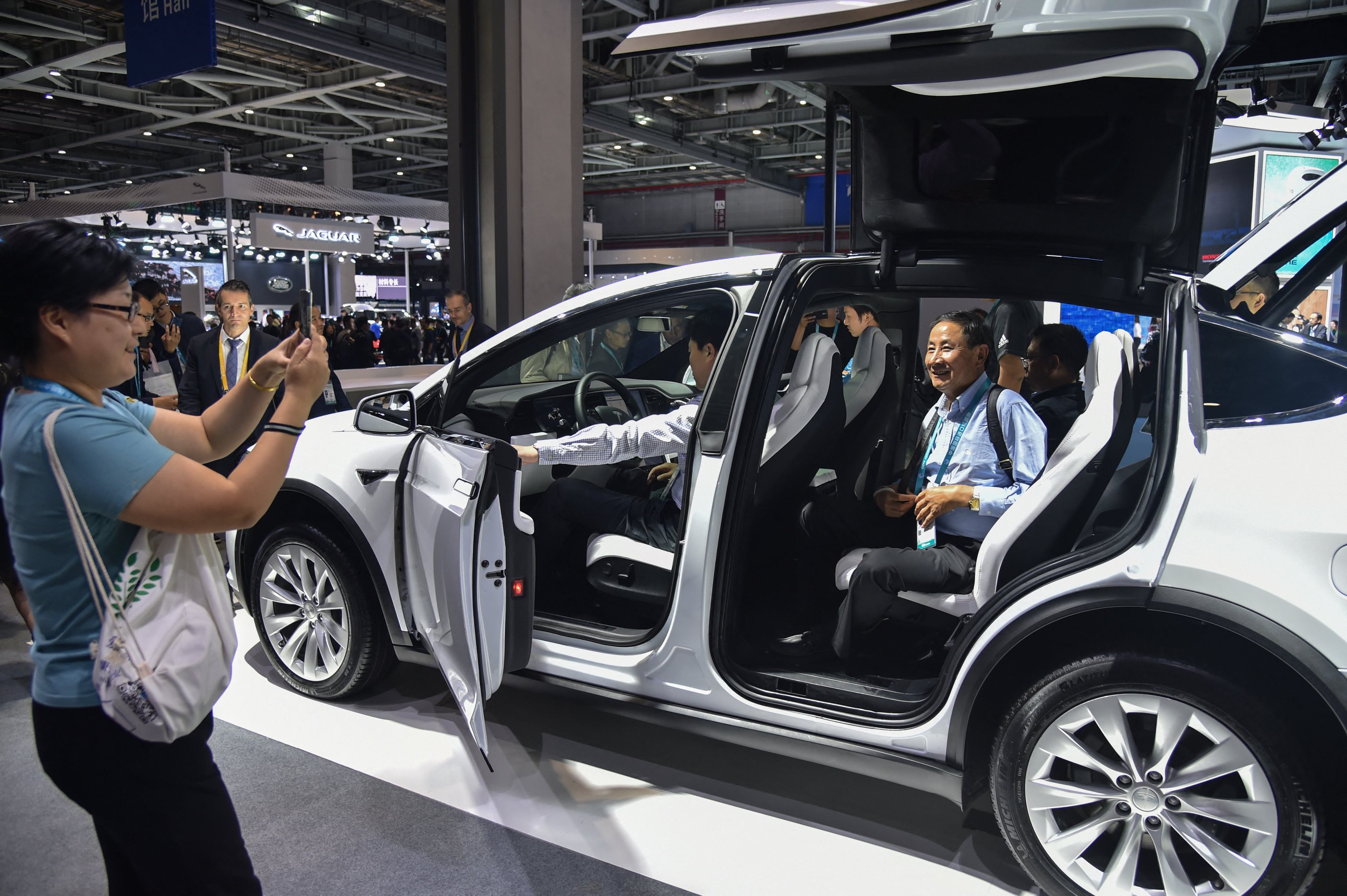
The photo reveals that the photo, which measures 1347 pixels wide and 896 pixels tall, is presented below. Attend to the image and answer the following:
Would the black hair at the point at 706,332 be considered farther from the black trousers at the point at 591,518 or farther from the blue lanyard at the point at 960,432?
the blue lanyard at the point at 960,432

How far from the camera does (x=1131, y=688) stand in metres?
1.75

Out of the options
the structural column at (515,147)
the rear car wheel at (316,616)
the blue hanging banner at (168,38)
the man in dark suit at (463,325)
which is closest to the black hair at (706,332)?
the rear car wheel at (316,616)

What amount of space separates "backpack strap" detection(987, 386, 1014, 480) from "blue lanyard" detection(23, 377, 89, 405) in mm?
2049

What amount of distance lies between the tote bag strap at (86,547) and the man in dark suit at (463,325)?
4.50m

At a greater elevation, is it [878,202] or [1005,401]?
[878,202]

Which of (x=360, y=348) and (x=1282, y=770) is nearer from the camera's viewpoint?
(x=1282, y=770)

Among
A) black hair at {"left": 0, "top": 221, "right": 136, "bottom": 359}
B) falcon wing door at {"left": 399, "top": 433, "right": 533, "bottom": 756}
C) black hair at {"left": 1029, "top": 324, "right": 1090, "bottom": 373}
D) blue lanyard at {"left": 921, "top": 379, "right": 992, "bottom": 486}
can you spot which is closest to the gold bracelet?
black hair at {"left": 0, "top": 221, "right": 136, "bottom": 359}

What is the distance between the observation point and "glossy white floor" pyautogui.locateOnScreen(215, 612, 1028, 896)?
84.2 inches

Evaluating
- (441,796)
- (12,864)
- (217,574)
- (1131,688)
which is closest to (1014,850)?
(1131,688)

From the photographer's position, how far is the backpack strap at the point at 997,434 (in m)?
2.40

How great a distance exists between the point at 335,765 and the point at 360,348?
946 centimetres

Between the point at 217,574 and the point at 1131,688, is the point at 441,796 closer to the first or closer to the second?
the point at 217,574

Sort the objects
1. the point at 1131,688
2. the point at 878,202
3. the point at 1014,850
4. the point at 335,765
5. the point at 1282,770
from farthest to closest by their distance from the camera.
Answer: the point at 335,765 → the point at 878,202 → the point at 1014,850 → the point at 1131,688 → the point at 1282,770

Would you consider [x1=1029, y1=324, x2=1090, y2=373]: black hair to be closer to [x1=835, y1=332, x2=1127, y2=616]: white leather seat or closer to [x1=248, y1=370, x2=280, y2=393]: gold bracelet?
[x1=835, y1=332, x2=1127, y2=616]: white leather seat
